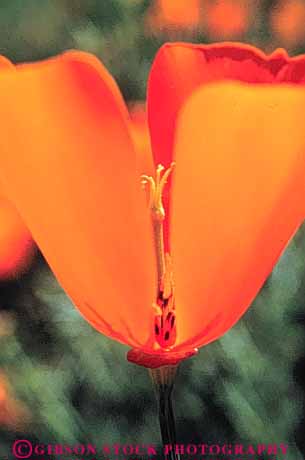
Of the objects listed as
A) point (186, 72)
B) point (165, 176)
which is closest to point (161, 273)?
point (165, 176)

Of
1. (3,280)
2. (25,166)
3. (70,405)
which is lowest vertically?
(70,405)

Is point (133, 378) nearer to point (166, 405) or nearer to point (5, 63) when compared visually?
point (166, 405)

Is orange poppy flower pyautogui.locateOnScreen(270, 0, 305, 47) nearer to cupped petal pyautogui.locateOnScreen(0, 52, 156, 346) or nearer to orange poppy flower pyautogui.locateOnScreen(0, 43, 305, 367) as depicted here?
orange poppy flower pyautogui.locateOnScreen(0, 43, 305, 367)

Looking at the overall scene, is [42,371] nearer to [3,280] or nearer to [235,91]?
[3,280]

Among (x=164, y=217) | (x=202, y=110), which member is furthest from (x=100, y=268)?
(x=202, y=110)

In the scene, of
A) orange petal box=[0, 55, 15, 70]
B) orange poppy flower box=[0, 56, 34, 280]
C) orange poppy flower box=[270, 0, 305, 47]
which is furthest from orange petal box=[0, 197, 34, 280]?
orange poppy flower box=[270, 0, 305, 47]

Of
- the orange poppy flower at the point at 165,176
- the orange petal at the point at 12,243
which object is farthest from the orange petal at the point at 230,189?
the orange petal at the point at 12,243
